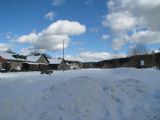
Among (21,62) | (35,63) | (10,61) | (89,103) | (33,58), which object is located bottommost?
(89,103)

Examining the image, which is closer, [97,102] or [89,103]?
[89,103]

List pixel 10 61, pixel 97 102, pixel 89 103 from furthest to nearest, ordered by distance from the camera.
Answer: pixel 10 61, pixel 97 102, pixel 89 103

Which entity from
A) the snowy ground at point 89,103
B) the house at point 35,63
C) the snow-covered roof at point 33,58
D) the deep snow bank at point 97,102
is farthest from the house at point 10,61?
the deep snow bank at point 97,102

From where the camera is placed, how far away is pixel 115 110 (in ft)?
35.3

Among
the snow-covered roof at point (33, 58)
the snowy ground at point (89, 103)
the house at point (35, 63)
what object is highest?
the snow-covered roof at point (33, 58)

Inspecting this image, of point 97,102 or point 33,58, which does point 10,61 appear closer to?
point 33,58

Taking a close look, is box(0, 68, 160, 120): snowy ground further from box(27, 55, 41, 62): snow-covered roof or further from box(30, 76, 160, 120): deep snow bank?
box(27, 55, 41, 62): snow-covered roof

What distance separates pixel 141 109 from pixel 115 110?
3.43ft

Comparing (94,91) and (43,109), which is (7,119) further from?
(94,91)

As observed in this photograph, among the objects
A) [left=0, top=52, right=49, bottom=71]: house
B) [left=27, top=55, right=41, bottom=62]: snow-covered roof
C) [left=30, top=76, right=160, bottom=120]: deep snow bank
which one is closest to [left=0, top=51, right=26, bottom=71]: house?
[left=0, top=52, right=49, bottom=71]: house

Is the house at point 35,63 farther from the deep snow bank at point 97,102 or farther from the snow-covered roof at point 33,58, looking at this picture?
the deep snow bank at point 97,102

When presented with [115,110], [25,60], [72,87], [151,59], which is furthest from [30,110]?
[25,60]

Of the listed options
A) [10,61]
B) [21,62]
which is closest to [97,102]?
[10,61]

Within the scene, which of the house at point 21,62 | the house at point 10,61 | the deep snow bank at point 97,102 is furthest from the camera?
the house at point 21,62
